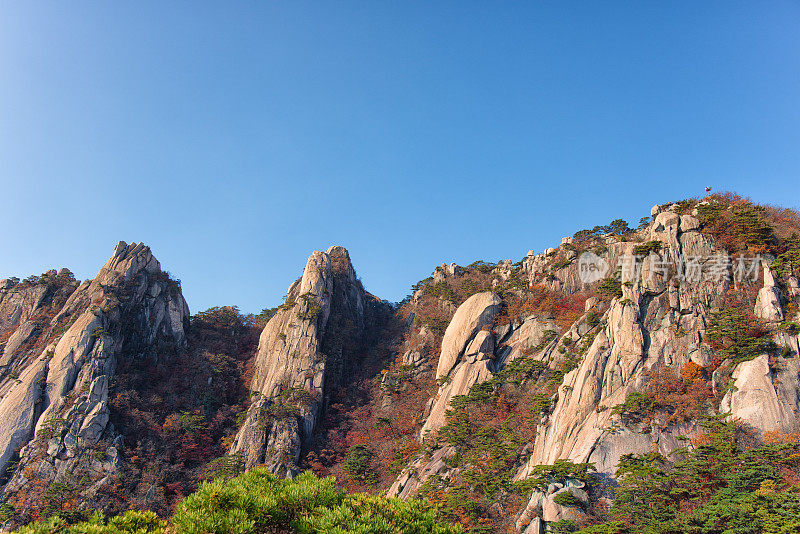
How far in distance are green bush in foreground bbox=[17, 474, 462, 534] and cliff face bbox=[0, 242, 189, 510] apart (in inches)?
1065

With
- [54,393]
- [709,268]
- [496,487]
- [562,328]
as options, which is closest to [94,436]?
[54,393]

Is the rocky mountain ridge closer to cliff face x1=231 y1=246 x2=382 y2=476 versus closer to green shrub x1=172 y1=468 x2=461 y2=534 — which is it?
cliff face x1=231 y1=246 x2=382 y2=476

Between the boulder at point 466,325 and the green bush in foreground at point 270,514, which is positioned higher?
the boulder at point 466,325

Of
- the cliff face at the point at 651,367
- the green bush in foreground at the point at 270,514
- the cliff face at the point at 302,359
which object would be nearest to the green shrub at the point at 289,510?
the green bush in foreground at the point at 270,514

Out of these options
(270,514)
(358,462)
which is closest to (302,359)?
(358,462)

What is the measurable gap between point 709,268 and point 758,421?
10.8 metres

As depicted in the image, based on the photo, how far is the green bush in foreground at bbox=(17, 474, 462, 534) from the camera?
1046 centimetres

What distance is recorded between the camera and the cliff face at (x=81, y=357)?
1289 inches

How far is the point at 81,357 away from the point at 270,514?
35224 mm

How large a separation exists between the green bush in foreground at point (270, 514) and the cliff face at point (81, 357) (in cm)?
2706

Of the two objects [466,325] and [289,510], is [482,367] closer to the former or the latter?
[466,325]

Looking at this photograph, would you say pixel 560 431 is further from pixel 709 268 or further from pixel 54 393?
pixel 54 393

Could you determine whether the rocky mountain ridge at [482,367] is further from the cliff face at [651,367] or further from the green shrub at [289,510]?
the green shrub at [289,510]

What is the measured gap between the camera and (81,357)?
1500 inches
